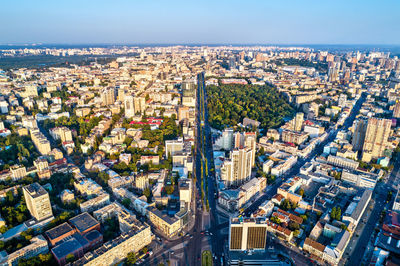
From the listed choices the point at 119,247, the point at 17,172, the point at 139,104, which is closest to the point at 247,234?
the point at 119,247

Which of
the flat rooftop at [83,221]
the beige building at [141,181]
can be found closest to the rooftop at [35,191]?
the flat rooftop at [83,221]

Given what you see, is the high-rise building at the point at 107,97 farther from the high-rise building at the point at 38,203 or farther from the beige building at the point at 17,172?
the high-rise building at the point at 38,203

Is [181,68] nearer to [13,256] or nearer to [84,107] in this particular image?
[84,107]

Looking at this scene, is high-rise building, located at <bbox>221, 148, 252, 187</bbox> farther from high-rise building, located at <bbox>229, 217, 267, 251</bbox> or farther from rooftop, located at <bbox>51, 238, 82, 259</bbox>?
rooftop, located at <bbox>51, 238, 82, 259</bbox>

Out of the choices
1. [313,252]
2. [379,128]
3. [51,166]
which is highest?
[379,128]

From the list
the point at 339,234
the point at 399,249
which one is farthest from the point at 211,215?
the point at 399,249

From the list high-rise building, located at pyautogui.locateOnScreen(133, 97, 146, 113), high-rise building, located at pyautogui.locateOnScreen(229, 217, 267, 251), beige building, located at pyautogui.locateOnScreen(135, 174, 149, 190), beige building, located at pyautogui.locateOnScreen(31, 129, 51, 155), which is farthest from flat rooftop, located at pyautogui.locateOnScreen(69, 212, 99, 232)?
high-rise building, located at pyautogui.locateOnScreen(133, 97, 146, 113)
